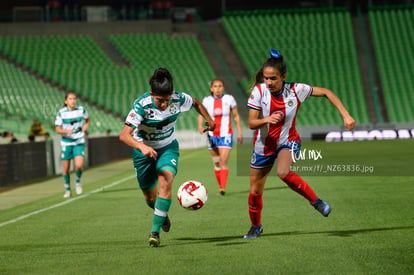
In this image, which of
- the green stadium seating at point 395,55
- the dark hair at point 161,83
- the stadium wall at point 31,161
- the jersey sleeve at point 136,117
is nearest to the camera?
the dark hair at point 161,83

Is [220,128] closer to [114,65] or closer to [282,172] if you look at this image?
[282,172]

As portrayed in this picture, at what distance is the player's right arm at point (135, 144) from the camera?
291 inches

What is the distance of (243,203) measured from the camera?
12047mm

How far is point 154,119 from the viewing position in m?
7.90

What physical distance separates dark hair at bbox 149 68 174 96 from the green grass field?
67.7 inches

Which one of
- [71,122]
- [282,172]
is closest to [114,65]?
[71,122]

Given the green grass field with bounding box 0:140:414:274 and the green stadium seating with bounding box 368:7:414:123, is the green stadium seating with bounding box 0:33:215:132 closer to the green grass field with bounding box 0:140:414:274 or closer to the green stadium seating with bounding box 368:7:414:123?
the green stadium seating with bounding box 368:7:414:123

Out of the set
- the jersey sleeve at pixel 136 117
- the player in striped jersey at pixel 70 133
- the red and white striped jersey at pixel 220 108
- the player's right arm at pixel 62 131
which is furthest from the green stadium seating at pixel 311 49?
the jersey sleeve at pixel 136 117

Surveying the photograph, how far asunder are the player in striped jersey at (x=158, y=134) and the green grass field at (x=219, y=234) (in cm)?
52

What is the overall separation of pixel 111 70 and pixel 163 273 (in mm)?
38792

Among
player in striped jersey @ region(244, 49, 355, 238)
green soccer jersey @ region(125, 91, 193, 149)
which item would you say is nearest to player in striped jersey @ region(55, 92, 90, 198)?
green soccer jersey @ region(125, 91, 193, 149)

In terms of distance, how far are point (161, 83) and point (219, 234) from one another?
2145 millimetres

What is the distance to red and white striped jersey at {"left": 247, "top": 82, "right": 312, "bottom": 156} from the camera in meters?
7.96

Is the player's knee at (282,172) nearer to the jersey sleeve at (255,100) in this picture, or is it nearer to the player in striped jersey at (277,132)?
the player in striped jersey at (277,132)
